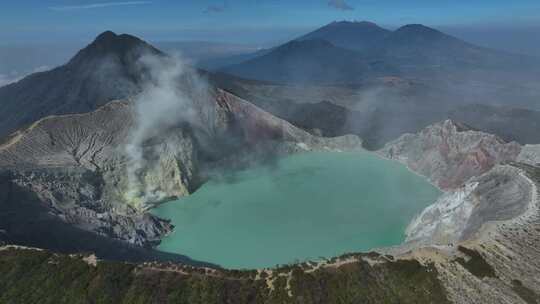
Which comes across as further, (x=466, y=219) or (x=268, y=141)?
(x=268, y=141)

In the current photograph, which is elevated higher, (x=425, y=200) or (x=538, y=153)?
(x=538, y=153)

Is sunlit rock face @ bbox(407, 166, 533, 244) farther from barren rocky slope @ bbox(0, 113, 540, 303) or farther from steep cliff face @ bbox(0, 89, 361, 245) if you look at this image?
steep cliff face @ bbox(0, 89, 361, 245)

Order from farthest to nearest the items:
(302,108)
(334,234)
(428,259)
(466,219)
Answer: (302,108) < (334,234) < (466,219) < (428,259)

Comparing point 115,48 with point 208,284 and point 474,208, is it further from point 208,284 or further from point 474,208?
point 474,208

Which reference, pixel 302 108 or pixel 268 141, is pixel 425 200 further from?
pixel 302 108

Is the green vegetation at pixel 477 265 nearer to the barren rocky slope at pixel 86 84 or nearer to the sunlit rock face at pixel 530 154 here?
the sunlit rock face at pixel 530 154

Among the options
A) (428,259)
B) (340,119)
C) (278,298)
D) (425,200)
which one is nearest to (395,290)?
(428,259)

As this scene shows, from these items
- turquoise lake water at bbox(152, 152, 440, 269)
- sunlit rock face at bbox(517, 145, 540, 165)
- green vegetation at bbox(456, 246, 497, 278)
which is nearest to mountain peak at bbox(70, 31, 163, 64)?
turquoise lake water at bbox(152, 152, 440, 269)
